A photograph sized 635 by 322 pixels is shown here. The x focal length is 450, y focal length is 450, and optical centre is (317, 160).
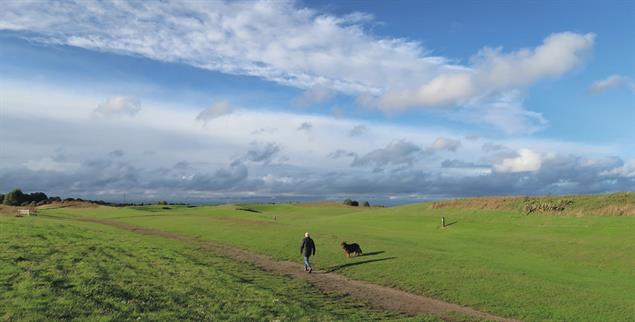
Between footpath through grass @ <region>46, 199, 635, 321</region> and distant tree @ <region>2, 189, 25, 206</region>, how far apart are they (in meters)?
91.3

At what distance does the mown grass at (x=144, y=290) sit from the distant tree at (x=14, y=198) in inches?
4661

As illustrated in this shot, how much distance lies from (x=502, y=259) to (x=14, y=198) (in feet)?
463

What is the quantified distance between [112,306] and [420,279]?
17341 millimetres

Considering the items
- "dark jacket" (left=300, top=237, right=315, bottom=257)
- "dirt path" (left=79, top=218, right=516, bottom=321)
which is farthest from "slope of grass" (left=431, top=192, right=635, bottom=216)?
"dirt path" (left=79, top=218, right=516, bottom=321)

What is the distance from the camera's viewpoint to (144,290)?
19.5 m

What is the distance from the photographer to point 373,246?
1603 inches

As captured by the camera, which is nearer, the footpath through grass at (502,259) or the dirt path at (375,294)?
the dirt path at (375,294)

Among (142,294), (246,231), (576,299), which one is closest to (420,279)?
(576,299)

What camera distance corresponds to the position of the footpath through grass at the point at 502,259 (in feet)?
73.0

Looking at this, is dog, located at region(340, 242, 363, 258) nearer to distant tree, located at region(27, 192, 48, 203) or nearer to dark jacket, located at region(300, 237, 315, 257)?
dark jacket, located at region(300, 237, 315, 257)

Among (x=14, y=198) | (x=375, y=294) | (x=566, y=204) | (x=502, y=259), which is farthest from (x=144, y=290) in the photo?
(x=14, y=198)

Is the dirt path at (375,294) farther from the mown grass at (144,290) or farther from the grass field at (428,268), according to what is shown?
the mown grass at (144,290)

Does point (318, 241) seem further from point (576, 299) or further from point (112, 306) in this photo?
point (112, 306)

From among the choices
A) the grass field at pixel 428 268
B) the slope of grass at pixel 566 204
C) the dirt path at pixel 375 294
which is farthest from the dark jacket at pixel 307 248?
the slope of grass at pixel 566 204
